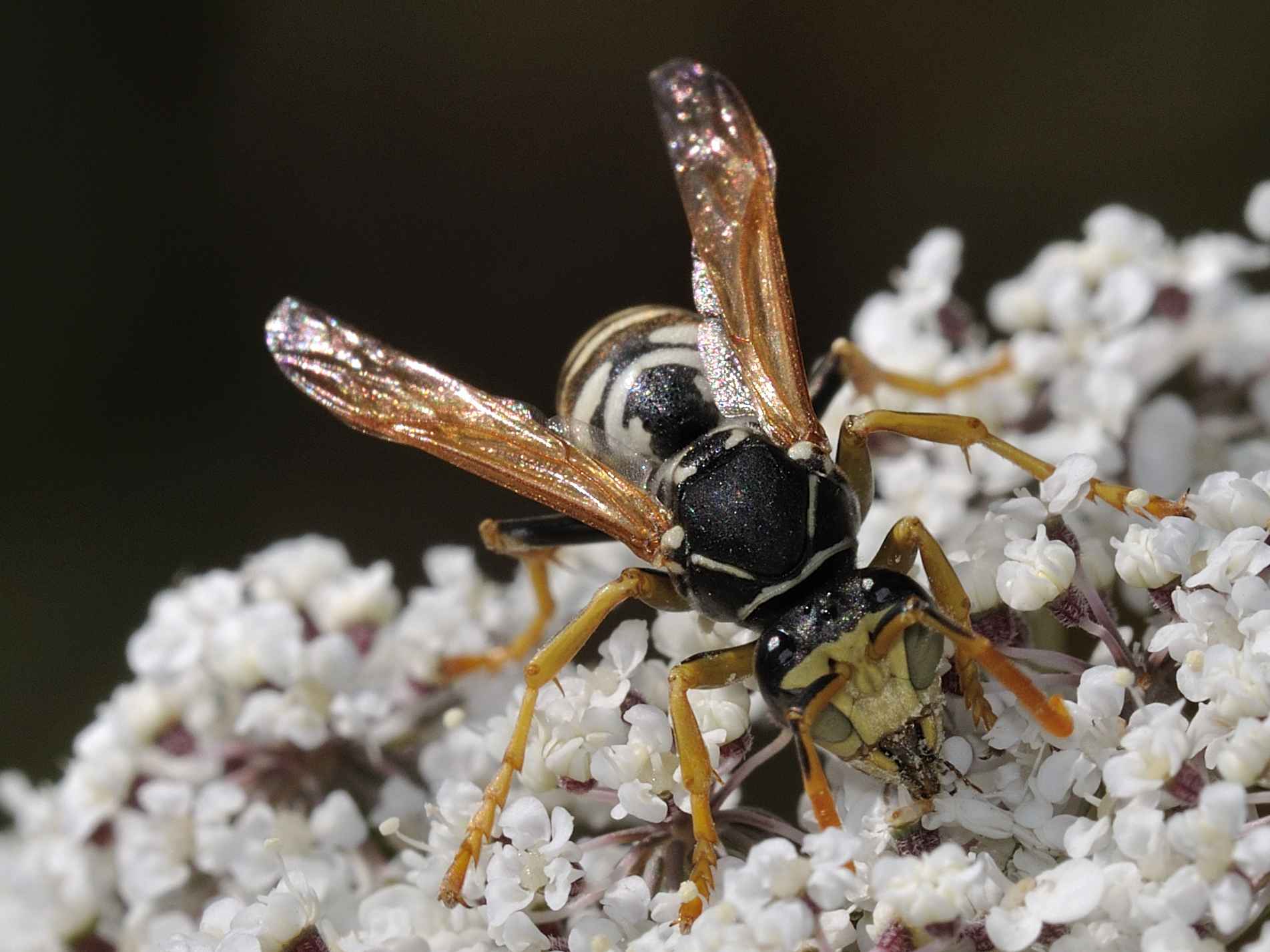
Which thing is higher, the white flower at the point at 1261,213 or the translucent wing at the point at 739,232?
the translucent wing at the point at 739,232

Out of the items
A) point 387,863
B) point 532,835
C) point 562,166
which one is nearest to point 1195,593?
point 532,835

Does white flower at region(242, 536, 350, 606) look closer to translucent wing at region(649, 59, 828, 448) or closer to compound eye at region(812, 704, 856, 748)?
translucent wing at region(649, 59, 828, 448)

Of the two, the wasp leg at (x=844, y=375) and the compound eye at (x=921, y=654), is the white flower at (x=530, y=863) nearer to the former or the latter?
the compound eye at (x=921, y=654)

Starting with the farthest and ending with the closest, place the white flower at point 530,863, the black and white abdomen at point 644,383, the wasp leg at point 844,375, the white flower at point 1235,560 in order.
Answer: the wasp leg at point 844,375, the black and white abdomen at point 644,383, the white flower at point 530,863, the white flower at point 1235,560

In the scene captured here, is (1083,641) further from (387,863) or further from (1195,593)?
(387,863)

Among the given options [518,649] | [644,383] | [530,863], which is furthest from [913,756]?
[518,649]

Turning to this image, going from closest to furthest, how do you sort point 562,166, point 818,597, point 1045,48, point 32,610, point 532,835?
point 818,597, point 532,835, point 32,610, point 1045,48, point 562,166

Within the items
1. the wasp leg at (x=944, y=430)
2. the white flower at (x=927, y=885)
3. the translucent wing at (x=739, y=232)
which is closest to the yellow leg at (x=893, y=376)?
the translucent wing at (x=739, y=232)

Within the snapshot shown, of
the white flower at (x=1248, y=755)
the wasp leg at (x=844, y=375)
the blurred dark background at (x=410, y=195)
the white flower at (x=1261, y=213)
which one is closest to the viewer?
the white flower at (x=1248, y=755)
